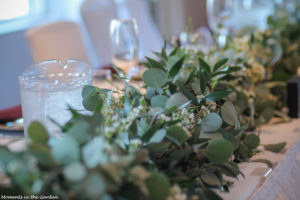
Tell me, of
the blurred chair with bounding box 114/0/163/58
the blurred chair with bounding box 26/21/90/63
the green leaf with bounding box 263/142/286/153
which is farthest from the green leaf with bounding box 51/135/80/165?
the blurred chair with bounding box 114/0/163/58

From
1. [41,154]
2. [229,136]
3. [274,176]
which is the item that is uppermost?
[41,154]

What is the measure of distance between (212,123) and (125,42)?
31.2 inches

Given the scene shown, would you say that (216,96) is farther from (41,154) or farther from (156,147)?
(41,154)

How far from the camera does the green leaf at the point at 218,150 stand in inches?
25.4

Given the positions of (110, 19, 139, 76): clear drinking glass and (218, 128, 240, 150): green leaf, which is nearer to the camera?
(218, 128, 240, 150): green leaf

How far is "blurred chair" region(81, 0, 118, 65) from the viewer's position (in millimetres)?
2623

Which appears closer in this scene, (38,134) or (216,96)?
(38,134)

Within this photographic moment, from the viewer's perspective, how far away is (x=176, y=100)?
0.77 metres

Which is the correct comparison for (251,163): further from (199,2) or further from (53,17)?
(199,2)

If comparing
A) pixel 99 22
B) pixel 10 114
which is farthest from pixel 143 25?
pixel 10 114

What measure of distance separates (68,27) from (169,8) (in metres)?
2.84

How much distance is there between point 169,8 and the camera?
16.2ft

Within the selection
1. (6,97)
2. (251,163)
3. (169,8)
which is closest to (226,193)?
(251,163)

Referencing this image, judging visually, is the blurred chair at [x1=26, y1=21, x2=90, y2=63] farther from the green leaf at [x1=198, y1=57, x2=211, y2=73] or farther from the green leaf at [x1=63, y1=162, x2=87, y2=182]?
the green leaf at [x1=63, y1=162, x2=87, y2=182]
